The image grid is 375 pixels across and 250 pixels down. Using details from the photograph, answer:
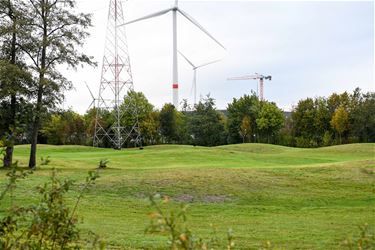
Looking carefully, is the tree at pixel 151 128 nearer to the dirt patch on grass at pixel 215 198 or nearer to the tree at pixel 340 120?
the tree at pixel 340 120

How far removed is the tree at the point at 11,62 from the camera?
27453mm

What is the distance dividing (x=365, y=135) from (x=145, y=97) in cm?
3746

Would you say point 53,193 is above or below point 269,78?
below

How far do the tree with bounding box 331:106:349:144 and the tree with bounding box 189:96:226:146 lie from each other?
19748 millimetres

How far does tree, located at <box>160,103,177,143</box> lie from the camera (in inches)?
3307

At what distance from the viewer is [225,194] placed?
21.4 m

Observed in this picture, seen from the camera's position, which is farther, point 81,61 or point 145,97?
point 145,97

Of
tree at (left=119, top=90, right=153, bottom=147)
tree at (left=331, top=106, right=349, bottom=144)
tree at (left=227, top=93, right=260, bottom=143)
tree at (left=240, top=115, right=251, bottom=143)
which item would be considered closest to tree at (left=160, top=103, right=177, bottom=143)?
tree at (left=119, top=90, right=153, bottom=147)

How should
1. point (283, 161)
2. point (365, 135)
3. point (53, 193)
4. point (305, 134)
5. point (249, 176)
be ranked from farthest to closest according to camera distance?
point (305, 134) → point (365, 135) → point (283, 161) → point (249, 176) → point (53, 193)

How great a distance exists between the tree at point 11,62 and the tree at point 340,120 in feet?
180

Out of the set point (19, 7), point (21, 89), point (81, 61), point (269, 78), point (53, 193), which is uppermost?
point (269, 78)

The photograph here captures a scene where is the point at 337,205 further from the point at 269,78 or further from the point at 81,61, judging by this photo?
the point at 269,78

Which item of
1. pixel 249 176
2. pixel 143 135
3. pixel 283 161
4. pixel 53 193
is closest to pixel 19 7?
pixel 249 176

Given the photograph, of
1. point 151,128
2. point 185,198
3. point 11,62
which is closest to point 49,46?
point 11,62
